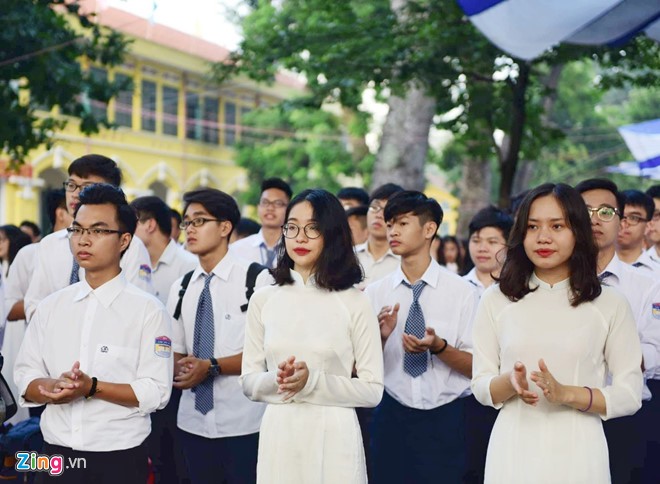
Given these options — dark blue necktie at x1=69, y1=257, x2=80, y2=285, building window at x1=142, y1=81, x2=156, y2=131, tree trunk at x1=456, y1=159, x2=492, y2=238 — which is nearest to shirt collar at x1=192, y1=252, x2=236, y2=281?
dark blue necktie at x1=69, y1=257, x2=80, y2=285

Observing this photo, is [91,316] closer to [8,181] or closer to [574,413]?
[574,413]

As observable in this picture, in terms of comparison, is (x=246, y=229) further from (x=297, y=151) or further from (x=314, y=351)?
(x=297, y=151)

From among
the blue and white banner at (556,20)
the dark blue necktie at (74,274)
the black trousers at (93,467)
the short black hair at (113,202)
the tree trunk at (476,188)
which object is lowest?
the black trousers at (93,467)

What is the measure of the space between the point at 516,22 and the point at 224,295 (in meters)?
3.35

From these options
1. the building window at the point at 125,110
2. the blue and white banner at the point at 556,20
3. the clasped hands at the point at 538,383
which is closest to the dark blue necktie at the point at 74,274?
the clasped hands at the point at 538,383

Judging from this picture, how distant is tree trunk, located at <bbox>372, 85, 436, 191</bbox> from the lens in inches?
560

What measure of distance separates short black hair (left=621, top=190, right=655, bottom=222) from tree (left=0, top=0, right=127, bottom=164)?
17.7ft

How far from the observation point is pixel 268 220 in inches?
268

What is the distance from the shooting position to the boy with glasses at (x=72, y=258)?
5.00m

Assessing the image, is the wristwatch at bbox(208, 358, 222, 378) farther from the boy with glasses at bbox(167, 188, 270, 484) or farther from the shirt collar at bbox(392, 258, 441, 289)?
the shirt collar at bbox(392, 258, 441, 289)

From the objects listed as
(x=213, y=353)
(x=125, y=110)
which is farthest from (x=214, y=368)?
(x=125, y=110)

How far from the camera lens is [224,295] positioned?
4.94m

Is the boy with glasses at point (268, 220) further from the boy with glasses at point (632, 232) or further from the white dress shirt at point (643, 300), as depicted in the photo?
the white dress shirt at point (643, 300)

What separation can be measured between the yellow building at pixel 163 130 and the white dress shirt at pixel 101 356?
19508 mm
